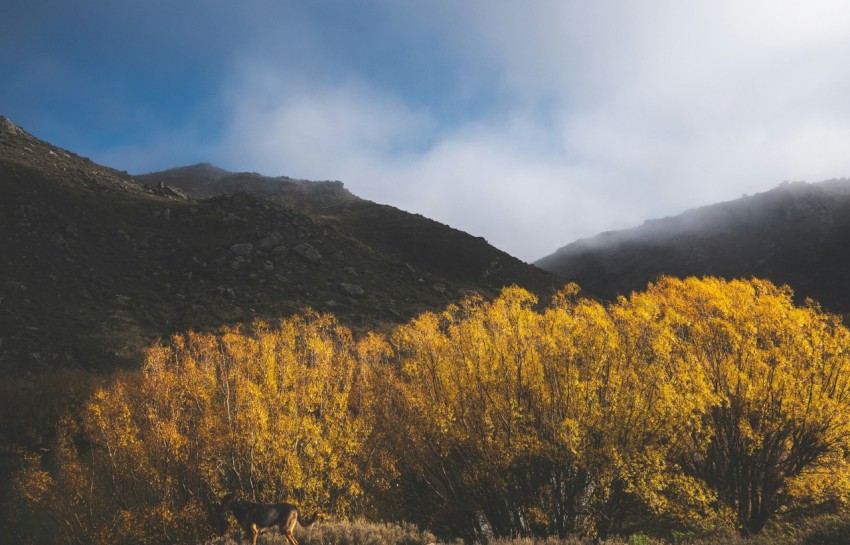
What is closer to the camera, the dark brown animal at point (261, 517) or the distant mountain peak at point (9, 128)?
the dark brown animal at point (261, 517)

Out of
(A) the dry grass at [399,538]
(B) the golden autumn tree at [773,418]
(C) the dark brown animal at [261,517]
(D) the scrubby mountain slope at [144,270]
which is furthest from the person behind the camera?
(D) the scrubby mountain slope at [144,270]

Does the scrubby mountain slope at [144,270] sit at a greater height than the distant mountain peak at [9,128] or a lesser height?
lesser

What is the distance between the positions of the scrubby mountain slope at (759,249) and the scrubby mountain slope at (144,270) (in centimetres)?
7858

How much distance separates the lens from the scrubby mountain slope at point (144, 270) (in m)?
43.5

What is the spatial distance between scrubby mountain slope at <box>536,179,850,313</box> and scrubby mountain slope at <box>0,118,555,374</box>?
78.6 meters

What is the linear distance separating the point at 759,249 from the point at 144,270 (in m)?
166

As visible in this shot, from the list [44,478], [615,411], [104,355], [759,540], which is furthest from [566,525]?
[104,355]

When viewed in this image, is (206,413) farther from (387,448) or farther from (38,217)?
(38,217)

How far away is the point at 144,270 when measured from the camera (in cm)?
6081

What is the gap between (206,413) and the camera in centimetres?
2236

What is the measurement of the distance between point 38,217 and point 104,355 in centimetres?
3385

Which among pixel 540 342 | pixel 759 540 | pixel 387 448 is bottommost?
pixel 387 448

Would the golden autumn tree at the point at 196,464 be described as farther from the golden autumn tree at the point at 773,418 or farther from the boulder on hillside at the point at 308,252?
the boulder on hillside at the point at 308,252

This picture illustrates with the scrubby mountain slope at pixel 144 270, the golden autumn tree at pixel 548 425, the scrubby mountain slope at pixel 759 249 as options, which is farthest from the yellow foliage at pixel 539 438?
the scrubby mountain slope at pixel 759 249
